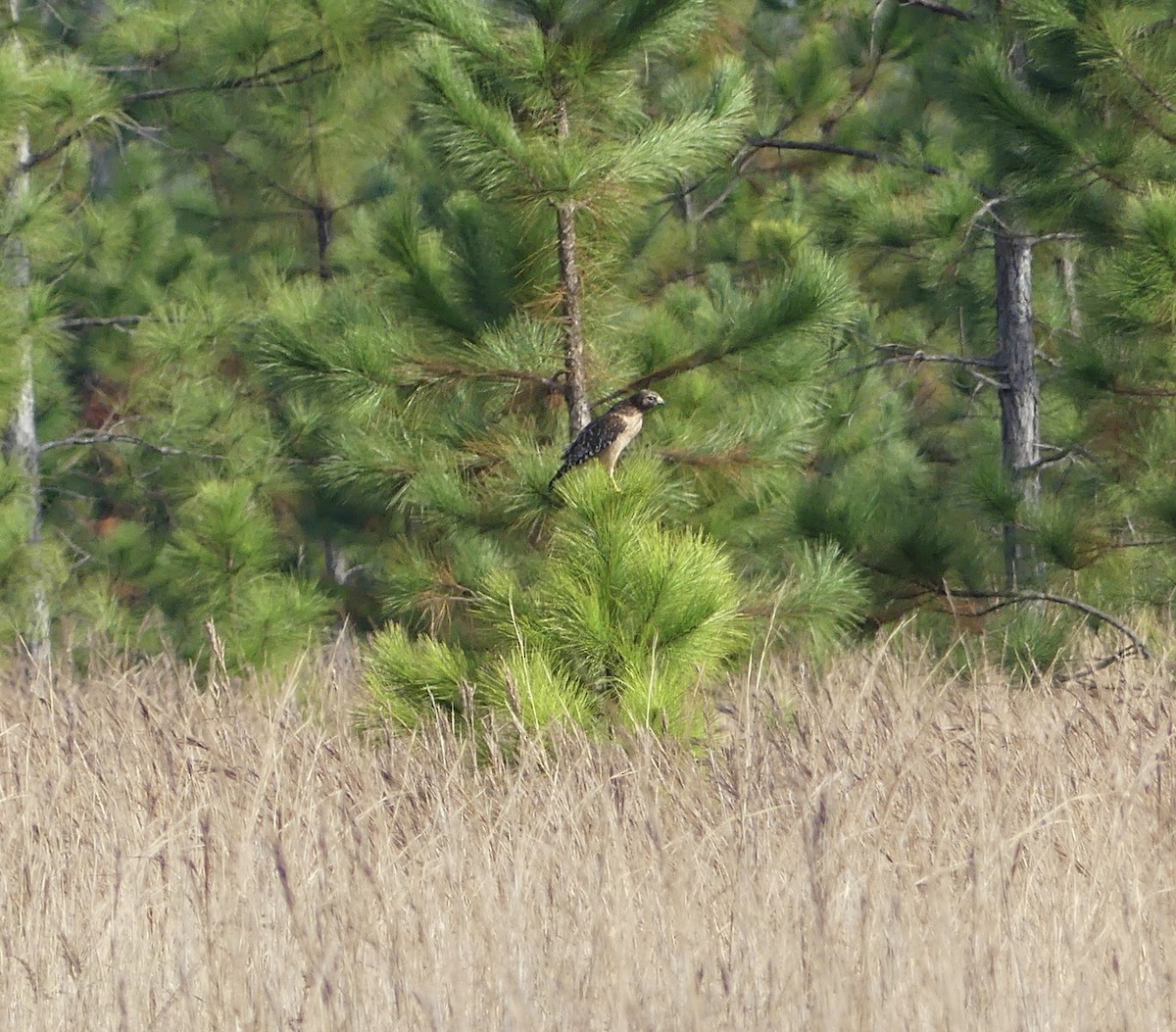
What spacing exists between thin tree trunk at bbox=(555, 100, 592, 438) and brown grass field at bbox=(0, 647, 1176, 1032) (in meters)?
1.17

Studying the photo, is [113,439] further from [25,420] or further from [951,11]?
[951,11]

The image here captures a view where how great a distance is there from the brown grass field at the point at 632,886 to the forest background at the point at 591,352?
39 cm

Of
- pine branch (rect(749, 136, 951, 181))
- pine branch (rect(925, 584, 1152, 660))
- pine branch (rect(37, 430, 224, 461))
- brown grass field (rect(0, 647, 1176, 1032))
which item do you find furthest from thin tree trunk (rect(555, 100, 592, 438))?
pine branch (rect(37, 430, 224, 461))

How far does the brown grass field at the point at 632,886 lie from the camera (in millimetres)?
2793

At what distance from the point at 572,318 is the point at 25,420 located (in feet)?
14.8

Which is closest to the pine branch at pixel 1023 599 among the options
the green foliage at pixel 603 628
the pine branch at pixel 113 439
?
the green foliage at pixel 603 628

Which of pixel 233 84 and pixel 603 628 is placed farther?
pixel 233 84

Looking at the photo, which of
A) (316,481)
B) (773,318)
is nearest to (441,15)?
(773,318)

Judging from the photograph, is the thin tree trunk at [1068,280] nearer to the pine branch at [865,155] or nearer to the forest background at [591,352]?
the forest background at [591,352]

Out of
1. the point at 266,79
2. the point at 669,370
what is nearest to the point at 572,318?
the point at 669,370

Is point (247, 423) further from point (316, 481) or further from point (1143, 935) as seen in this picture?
point (1143, 935)

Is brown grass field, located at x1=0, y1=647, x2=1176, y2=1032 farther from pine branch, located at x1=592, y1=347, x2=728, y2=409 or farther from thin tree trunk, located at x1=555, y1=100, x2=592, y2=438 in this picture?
pine branch, located at x1=592, y1=347, x2=728, y2=409

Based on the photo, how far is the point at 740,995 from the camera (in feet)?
9.27

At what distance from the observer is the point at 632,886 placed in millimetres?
3447
